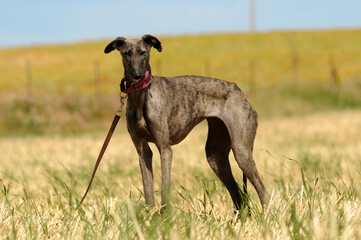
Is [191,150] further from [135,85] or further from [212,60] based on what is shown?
[212,60]

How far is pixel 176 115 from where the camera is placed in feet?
16.2

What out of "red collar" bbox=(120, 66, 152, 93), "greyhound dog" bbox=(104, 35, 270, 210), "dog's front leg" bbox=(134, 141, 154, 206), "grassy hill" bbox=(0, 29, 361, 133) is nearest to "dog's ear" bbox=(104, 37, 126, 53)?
"greyhound dog" bbox=(104, 35, 270, 210)

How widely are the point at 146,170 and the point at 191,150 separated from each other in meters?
6.28

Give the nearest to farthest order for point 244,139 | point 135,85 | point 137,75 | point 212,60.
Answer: point 137,75
point 135,85
point 244,139
point 212,60

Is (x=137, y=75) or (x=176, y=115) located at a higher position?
(x=137, y=75)

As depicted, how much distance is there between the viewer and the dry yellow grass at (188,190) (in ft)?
13.3

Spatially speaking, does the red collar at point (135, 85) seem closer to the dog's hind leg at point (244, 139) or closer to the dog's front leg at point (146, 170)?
the dog's front leg at point (146, 170)

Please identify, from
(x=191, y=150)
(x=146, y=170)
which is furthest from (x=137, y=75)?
(x=191, y=150)

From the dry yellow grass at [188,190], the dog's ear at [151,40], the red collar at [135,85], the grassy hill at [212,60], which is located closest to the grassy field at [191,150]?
the dry yellow grass at [188,190]

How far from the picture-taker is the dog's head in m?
4.39

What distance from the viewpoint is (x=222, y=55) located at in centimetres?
4684

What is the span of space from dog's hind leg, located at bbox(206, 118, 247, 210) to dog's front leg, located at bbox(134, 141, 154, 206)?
81 cm

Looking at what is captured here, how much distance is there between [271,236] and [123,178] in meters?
4.44

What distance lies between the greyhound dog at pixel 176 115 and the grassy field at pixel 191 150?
229 mm
